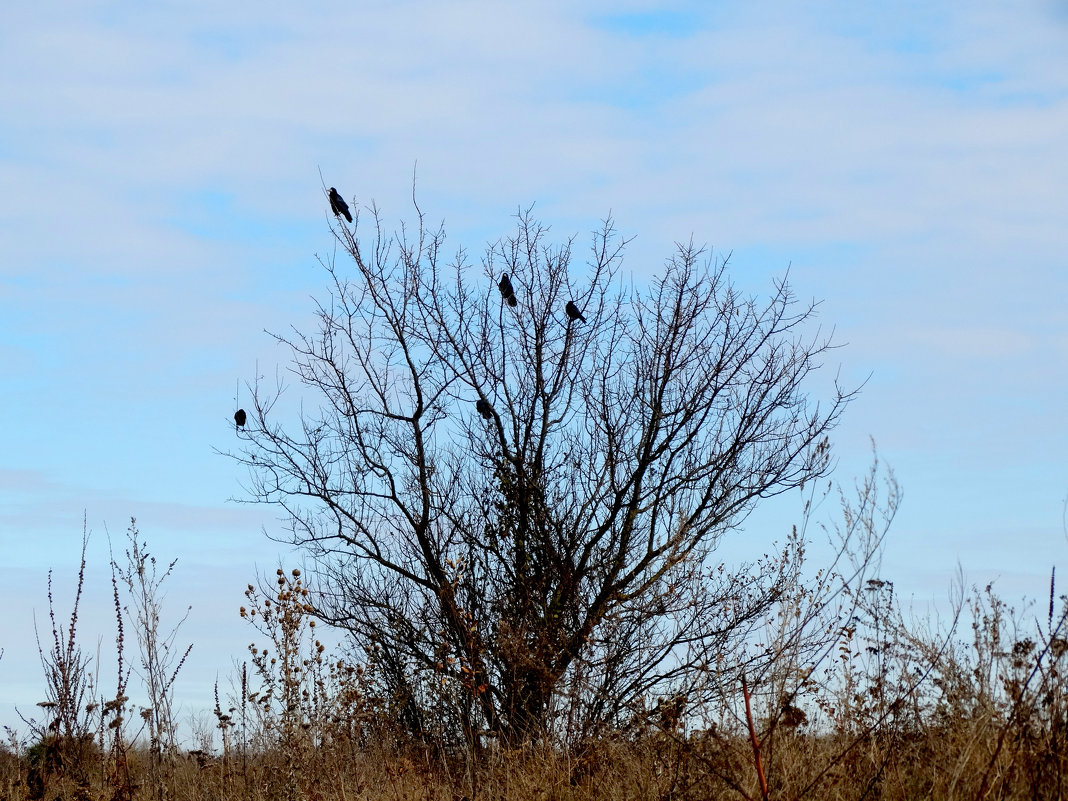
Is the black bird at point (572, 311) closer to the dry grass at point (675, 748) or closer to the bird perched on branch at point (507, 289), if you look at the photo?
the bird perched on branch at point (507, 289)

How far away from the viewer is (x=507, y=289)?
1170cm

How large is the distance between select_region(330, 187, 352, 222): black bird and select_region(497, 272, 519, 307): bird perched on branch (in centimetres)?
189

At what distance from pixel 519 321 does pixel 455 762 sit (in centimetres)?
509

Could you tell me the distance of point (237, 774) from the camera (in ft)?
26.5

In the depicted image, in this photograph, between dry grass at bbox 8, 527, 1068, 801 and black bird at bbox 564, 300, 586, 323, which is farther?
black bird at bbox 564, 300, 586, 323

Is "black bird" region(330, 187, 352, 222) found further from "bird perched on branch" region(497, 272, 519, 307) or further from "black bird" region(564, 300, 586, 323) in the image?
"black bird" region(564, 300, 586, 323)

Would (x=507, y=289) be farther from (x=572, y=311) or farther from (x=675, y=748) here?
(x=675, y=748)

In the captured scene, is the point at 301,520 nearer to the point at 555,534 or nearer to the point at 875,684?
the point at 555,534

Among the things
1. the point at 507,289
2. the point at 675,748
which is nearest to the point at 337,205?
the point at 507,289

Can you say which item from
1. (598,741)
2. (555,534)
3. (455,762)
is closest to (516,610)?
(555,534)

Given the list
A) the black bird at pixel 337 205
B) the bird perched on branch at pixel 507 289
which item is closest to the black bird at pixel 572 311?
the bird perched on branch at pixel 507 289

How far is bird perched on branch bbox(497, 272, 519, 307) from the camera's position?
11.7 meters

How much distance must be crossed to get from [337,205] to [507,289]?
212cm

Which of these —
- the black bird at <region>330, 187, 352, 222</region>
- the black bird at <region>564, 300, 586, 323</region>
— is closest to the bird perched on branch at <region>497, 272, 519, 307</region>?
the black bird at <region>564, 300, 586, 323</region>
